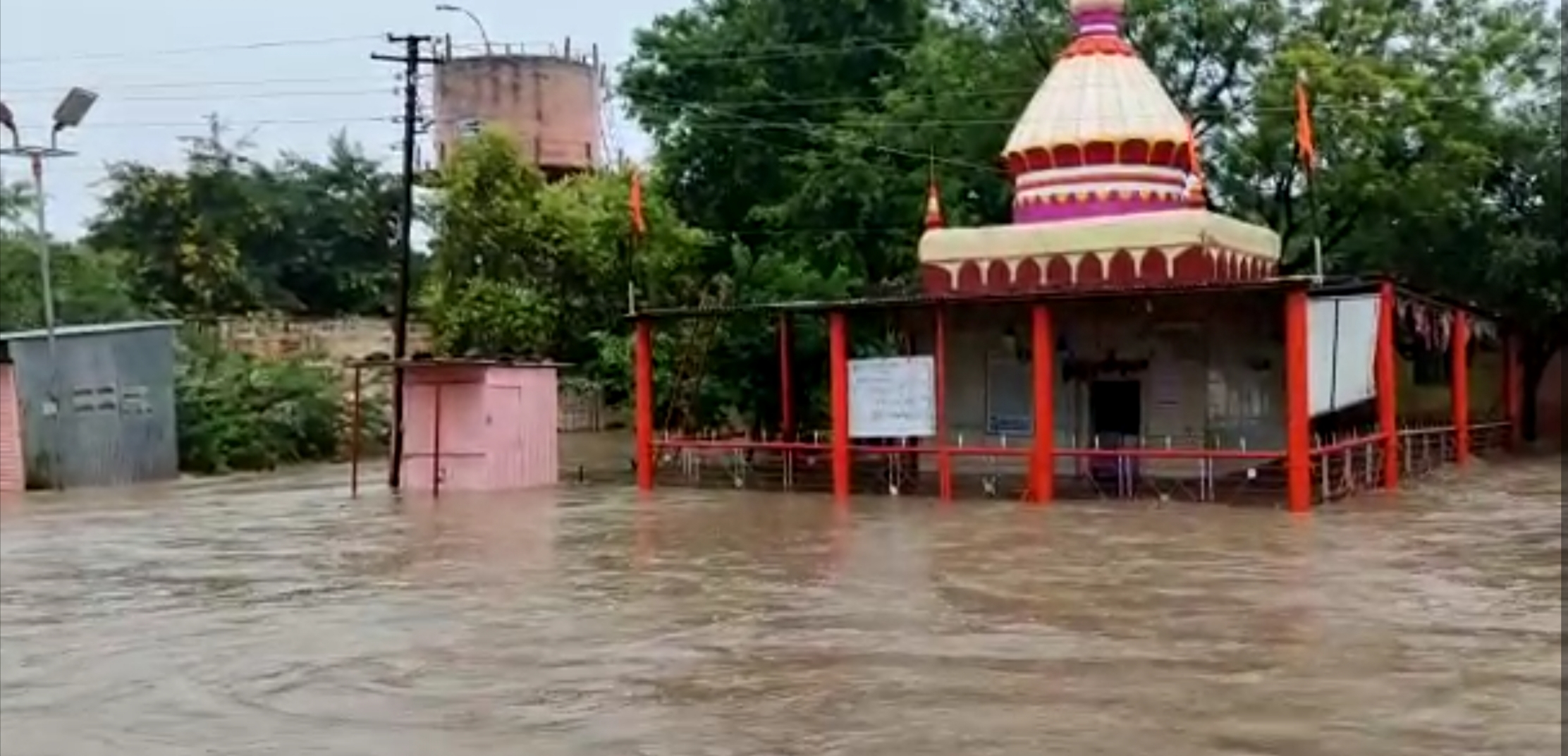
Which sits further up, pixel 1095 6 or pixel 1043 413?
pixel 1095 6

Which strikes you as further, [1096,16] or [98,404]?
[98,404]

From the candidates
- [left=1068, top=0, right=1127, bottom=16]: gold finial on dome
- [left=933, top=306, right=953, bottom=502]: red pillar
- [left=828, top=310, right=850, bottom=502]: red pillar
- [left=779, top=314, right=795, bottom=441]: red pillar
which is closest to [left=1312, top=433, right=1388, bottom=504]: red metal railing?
[left=933, top=306, right=953, bottom=502]: red pillar

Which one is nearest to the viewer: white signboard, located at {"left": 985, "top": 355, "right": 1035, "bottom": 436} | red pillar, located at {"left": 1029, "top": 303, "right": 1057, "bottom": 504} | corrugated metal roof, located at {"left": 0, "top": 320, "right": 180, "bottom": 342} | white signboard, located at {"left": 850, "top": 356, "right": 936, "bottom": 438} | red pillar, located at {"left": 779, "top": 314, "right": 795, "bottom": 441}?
red pillar, located at {"left": 1029, "top": 303, "right": 1057, "bottom": 504}

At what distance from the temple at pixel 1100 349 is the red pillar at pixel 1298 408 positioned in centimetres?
29

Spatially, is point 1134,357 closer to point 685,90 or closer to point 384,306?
point 685,90

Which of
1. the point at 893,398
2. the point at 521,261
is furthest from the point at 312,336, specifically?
the point at 893,398

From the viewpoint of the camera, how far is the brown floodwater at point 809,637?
26.0 ft

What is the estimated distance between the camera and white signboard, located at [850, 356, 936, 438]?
75.3ft

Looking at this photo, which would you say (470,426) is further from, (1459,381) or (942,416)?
(1459,381)

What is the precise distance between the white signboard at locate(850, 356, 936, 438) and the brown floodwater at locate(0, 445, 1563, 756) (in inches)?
135

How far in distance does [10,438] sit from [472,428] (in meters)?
8.70

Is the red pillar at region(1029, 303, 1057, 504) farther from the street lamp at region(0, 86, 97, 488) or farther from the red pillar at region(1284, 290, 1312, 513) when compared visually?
the street lamp at region(0, 86, 97, 488)

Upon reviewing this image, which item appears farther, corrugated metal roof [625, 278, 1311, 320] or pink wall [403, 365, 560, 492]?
pink wall [403, 365, 560, 492]

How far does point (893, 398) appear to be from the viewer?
23109mm
